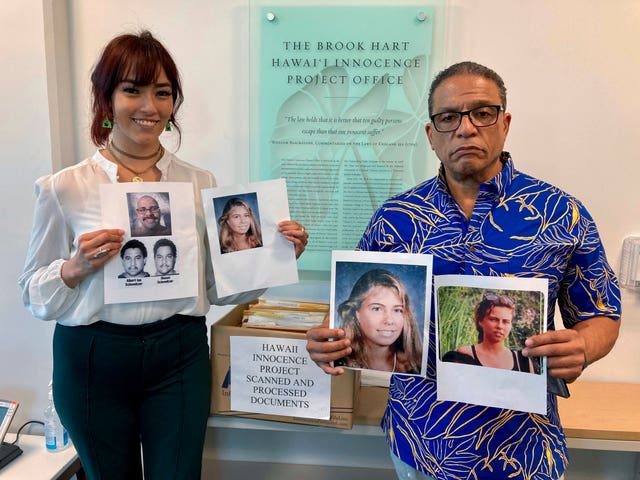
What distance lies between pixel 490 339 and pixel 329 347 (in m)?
0.35

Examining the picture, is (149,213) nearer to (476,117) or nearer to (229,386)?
(229,386)

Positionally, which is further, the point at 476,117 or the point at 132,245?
the point at 132,245

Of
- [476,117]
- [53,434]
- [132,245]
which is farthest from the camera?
[53,434]

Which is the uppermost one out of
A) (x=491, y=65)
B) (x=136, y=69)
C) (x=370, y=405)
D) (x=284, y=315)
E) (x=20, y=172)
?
(x=491, y=65)

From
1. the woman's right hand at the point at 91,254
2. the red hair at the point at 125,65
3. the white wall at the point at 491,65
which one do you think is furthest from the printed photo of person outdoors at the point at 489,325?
the white wall at the point at 491,65

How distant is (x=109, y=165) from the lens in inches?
44.4

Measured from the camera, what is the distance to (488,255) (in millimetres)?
940

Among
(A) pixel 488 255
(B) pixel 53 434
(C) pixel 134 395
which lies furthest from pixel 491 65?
(B) pixel 53 434

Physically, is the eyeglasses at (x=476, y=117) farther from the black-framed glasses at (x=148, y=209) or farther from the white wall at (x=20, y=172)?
the white wall at (x=20, y=172)

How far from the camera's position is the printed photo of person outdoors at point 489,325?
871 mm

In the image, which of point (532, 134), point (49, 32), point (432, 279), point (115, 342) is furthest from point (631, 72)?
point (49, 32)

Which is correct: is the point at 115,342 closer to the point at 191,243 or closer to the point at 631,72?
the point at 191,243

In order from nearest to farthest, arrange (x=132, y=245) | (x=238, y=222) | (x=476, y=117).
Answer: (x=476, y=117)
(x=132, y=245)
(x=238, y=222)

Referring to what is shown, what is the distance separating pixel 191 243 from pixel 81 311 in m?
0.32
